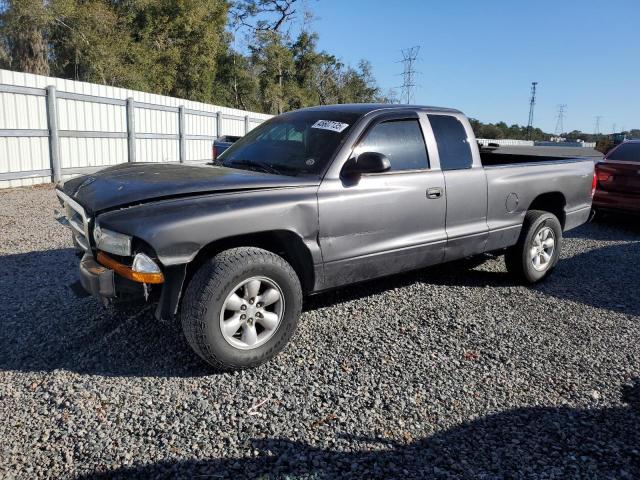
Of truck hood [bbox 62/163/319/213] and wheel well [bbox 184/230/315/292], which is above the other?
truck hood [bbox 62/163/319/213]

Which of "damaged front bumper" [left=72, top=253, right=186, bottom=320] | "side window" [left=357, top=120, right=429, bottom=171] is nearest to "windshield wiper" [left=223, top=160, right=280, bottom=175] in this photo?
"side window" [left=357, top=120, right=429, bottom=171]

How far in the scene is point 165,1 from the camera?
29156 millimetres

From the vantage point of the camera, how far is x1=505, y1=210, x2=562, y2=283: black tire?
528 centimetres

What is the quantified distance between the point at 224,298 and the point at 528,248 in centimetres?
346

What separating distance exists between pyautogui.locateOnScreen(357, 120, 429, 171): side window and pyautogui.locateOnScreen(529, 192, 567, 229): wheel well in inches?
74.9

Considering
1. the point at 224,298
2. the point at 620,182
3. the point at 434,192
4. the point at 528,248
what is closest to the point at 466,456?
the point at 224,298

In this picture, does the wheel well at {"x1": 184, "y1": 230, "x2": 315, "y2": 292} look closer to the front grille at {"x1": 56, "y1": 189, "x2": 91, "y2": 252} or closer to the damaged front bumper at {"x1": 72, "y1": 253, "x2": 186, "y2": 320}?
the damaged front bumper at {"x1": 72, "y1": 253, "x2": 186, "y2": 320}

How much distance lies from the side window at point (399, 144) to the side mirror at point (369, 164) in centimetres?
23

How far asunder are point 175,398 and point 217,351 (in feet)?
1.18

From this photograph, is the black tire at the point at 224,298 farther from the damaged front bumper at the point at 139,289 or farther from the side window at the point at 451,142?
the side window at the point at 451,142

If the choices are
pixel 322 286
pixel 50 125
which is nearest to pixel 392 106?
pixel 322 286

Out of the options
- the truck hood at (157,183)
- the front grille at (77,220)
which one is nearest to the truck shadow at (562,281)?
the truck hood at (157,183)

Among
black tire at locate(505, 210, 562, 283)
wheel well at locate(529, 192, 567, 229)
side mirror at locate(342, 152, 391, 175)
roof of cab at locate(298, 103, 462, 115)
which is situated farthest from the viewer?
wheel well at locate(529, 192, 567, 229)

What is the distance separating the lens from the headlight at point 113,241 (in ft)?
9.92
